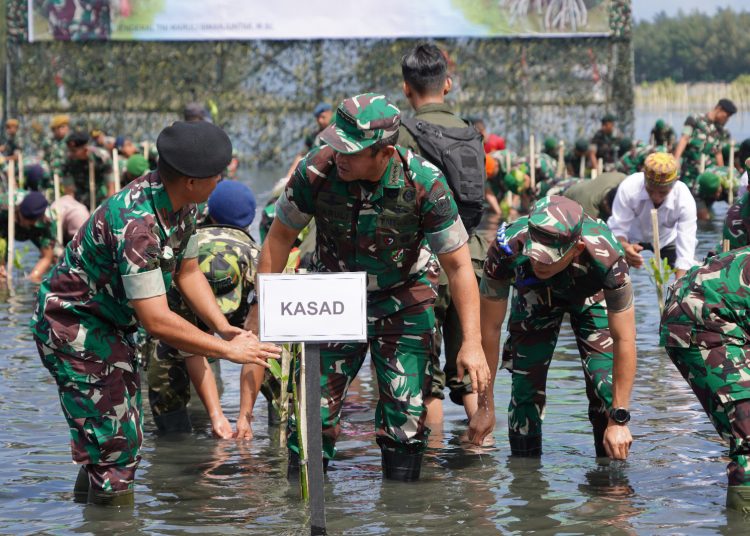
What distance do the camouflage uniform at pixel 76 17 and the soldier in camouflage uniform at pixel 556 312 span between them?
2203 centimetres

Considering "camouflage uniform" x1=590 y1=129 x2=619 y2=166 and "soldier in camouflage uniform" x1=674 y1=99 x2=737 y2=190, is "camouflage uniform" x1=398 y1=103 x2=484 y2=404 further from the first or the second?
"camouflage uniform" x1=590 y1=129 x2=619 y2=166

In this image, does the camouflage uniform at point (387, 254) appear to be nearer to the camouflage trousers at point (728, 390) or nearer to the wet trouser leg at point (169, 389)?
the camouflage trousers at point (728, 390)

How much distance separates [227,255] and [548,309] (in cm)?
187

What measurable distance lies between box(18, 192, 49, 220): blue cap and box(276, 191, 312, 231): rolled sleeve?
24.6ft

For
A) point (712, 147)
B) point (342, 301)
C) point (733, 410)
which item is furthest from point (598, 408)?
point (712, 147)

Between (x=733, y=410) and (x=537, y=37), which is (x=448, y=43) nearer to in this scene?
(x=537, y=37)

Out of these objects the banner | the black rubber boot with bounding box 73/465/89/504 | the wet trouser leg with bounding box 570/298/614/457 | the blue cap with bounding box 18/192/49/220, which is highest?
the banner

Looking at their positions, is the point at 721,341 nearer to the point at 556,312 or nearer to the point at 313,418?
the point at 556,312

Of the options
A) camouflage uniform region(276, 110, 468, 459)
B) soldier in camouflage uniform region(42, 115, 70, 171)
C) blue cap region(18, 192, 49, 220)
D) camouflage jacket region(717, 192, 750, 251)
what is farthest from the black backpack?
soldier in camouflage uniform region(42, 115, 70, 171)

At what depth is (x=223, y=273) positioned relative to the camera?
7.31 meters

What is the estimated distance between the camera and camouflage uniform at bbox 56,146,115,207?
17188 millimetres

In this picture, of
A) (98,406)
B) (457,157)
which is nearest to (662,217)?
(457,157)

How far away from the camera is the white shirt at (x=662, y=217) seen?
988cm

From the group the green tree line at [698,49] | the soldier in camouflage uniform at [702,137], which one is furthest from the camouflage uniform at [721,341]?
the green tree line at [698,49]
